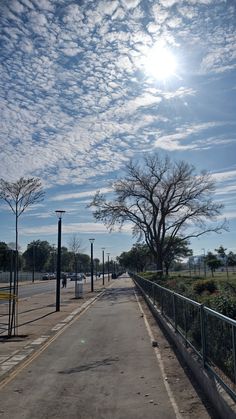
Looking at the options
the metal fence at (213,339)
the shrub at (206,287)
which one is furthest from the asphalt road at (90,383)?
the shrub at (206,287)

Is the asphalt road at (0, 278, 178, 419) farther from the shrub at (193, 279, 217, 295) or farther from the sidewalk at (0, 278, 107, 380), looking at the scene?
the shrub at (193, 279, 217, 295)

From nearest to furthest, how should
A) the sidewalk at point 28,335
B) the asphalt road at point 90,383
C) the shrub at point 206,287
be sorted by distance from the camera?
the asphalt road at point 90,383, the sidewalk at point 28,335, the shrub at point 206,287

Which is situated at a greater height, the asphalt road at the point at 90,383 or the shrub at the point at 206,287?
the shrub at the point at 206,287

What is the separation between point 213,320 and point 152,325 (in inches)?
360

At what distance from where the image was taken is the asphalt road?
6.35 metres

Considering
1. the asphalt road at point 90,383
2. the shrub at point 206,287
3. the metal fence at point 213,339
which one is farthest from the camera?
the shrub at point 206,287

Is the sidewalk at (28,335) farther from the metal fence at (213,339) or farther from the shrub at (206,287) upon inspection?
the shrub at (206,287)

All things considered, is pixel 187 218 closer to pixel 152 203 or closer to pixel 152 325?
pixel 152 203

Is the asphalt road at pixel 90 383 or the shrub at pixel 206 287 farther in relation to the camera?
the shrub at pixel 206 287

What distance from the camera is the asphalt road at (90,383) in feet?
20.8

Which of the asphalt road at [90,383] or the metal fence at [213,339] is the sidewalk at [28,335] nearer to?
the asphalt road at [90,383]

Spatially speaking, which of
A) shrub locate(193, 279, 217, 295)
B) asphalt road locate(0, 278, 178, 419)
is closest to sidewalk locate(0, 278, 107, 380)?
asphalt road locate(0, 278, 178, 419)

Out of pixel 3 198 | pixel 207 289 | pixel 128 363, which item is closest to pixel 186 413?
pixel 128 363

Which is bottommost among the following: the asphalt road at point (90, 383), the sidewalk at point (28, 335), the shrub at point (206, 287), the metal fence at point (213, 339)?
the asphalt road at point (90, 383)
